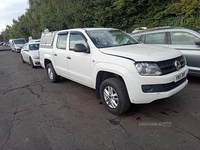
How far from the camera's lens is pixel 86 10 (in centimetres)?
1606

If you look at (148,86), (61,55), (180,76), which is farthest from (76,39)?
(180,76)

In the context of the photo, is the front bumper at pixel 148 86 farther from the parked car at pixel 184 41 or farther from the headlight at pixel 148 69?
the parked car at pixel 184 41

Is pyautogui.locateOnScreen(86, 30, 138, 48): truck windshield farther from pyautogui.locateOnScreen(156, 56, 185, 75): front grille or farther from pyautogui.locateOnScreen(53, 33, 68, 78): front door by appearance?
pyautogui.locateOnScreen(156, 56, 185, 75): front grille

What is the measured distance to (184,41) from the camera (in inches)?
196

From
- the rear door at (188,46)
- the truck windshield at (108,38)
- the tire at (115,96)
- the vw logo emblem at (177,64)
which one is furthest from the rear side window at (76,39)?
the rear door at (188,46)

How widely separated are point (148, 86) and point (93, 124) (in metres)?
1.22

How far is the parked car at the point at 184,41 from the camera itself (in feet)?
15.4

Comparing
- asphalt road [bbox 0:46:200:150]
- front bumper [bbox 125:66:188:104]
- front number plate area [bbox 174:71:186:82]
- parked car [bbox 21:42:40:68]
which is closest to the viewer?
asphalt road [bbox 0:46:200:150]

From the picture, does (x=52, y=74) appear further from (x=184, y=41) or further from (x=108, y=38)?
(x=184, y=41)

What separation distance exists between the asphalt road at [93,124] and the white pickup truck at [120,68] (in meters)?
0.43

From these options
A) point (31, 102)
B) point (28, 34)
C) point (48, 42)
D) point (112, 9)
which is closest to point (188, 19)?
point (112, 9)

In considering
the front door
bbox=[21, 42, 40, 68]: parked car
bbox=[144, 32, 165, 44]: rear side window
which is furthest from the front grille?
bbox=[21, 42, 40, 68]: parked car

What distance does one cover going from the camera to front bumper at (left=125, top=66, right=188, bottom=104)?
9.52ft

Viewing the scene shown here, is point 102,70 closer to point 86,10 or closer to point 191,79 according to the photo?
point 191,79
